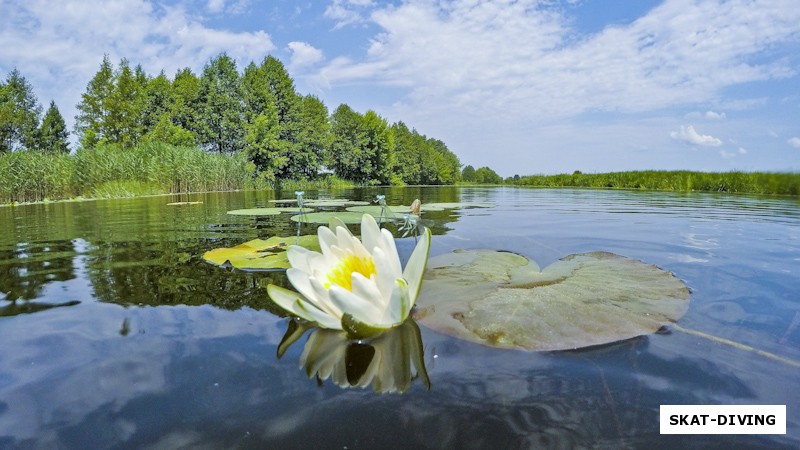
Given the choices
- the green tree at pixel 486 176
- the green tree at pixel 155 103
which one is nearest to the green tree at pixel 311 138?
the green tree at pixel 155 103

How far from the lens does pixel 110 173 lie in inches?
575

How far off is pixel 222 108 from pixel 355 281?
3131cm

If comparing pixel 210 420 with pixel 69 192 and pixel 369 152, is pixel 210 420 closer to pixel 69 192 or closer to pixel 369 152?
pixel 69 192

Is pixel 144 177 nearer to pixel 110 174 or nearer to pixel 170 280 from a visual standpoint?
pixel 110 174

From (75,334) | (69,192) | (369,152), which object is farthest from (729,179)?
(369,152)

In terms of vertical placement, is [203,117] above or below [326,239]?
above

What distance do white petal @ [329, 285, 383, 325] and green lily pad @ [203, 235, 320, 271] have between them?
1.17 metres

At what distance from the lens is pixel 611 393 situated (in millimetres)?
1044

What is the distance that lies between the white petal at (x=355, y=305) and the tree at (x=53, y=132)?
42142mm

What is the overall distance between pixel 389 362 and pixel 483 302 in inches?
19.9

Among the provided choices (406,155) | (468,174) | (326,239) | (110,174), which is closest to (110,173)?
(110,174)

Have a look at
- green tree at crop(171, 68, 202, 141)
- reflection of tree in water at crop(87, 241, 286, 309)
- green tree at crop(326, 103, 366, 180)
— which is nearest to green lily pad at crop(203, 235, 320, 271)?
reflection of tree in water at crop(87, 241, 286, 309)

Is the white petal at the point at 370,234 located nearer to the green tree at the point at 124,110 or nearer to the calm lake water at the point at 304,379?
the calm lake water at the point at 304,379

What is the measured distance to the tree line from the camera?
28828 millimetres
